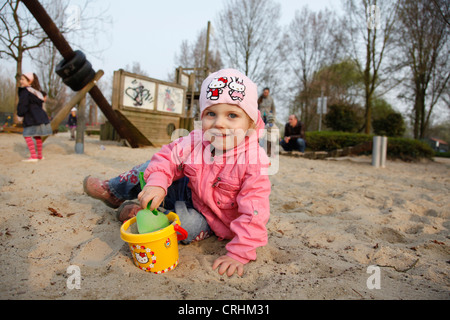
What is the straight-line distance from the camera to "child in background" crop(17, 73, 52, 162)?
4.63 m

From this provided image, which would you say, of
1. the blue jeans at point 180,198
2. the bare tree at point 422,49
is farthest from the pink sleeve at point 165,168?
the bare tree at point 422,49

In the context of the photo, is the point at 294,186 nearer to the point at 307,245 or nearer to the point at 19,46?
the point at 307,245

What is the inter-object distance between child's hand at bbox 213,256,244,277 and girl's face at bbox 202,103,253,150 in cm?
61

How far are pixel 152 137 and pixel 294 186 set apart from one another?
534cm

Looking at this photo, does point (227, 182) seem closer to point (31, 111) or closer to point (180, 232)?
point (180, 232)

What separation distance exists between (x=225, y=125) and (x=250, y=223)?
545 millimetres

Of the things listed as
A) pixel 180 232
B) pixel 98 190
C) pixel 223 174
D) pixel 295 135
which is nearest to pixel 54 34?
pixel 98 190

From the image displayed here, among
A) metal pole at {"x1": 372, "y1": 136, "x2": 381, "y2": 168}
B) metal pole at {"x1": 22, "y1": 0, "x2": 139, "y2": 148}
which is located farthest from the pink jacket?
metal pole at {"x1": 372, "y1": 136, "x2": 381, "y2": 168}

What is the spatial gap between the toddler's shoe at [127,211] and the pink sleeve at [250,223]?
0.70m

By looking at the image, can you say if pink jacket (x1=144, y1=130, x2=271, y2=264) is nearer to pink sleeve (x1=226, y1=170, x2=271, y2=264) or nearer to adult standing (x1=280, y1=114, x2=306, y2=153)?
pink sleeve (x1=226, y1=170, x2=271, y2=264)
